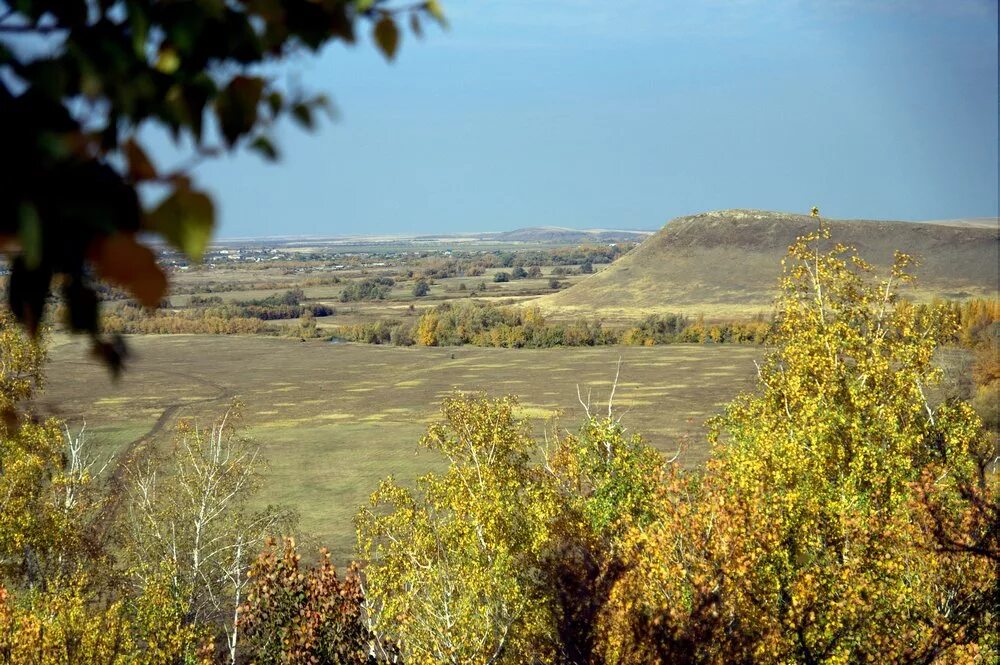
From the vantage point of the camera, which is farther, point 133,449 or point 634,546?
point 133,449

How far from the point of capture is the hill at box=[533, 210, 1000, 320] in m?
107

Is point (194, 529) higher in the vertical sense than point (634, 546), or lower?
lower

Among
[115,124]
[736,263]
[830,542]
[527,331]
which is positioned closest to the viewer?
[115,124]

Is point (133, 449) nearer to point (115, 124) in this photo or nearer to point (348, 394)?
point (348, 394)

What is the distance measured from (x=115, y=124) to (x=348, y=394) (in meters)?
75.9

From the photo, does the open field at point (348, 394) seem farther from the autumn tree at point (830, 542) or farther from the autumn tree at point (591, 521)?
the autumn tree at point (830, 542)

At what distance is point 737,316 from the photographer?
107188 millimetres

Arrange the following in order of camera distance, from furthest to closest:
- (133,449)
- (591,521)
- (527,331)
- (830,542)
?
1. (527,331)
2. (133,449)
3. (591,521)
4. (830,542)

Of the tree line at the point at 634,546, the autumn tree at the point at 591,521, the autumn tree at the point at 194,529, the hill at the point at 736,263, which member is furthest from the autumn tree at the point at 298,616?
the hill at the point at 736,263

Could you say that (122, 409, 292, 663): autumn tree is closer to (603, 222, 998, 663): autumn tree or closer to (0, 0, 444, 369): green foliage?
(603, 222, 998, 663): autumn tree

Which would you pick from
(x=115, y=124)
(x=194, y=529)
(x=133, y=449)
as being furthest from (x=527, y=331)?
(x=115, y=124)

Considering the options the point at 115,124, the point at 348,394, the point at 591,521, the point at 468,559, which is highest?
the point at 115,124

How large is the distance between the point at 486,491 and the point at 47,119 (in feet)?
58.2

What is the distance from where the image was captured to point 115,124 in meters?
1.80
